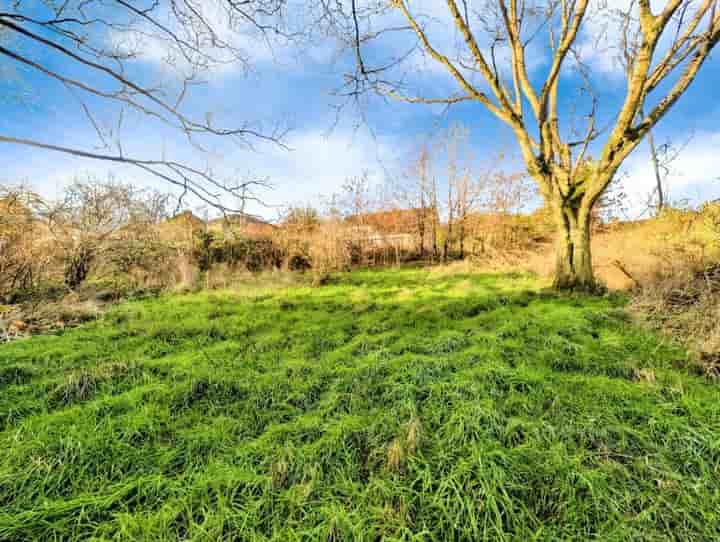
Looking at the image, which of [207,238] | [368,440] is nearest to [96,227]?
[207,238]

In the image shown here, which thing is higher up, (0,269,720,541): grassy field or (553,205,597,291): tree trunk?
(553,205,597,291): tree trunk

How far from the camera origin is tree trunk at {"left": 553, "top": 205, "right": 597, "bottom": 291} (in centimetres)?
598

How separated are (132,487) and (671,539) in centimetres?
250

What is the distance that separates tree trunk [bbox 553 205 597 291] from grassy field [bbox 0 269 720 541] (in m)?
2.61

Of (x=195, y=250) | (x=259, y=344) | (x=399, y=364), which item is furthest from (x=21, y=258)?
(x=399, y=364)

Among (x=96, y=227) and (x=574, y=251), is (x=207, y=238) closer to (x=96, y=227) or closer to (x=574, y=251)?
(x=96, y=227)

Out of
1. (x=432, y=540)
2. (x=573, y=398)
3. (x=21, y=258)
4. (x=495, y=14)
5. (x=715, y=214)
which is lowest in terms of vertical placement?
(x=432, y=540)

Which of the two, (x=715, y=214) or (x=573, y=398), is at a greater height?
(x=715, y=214)

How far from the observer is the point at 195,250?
11023mm

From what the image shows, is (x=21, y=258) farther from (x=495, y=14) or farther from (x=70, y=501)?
(x=495, y=14)

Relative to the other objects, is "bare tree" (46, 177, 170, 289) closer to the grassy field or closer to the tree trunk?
the grassy field

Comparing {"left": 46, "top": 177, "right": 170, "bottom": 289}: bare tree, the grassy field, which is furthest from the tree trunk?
{"left": 46, "top": 177, "right": 170, "bottom": 289}: bare tree

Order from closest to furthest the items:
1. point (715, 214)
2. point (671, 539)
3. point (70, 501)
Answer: point (671, 539)
point (70, 501)
point (715, 214)

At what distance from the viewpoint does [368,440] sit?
1959 mm
